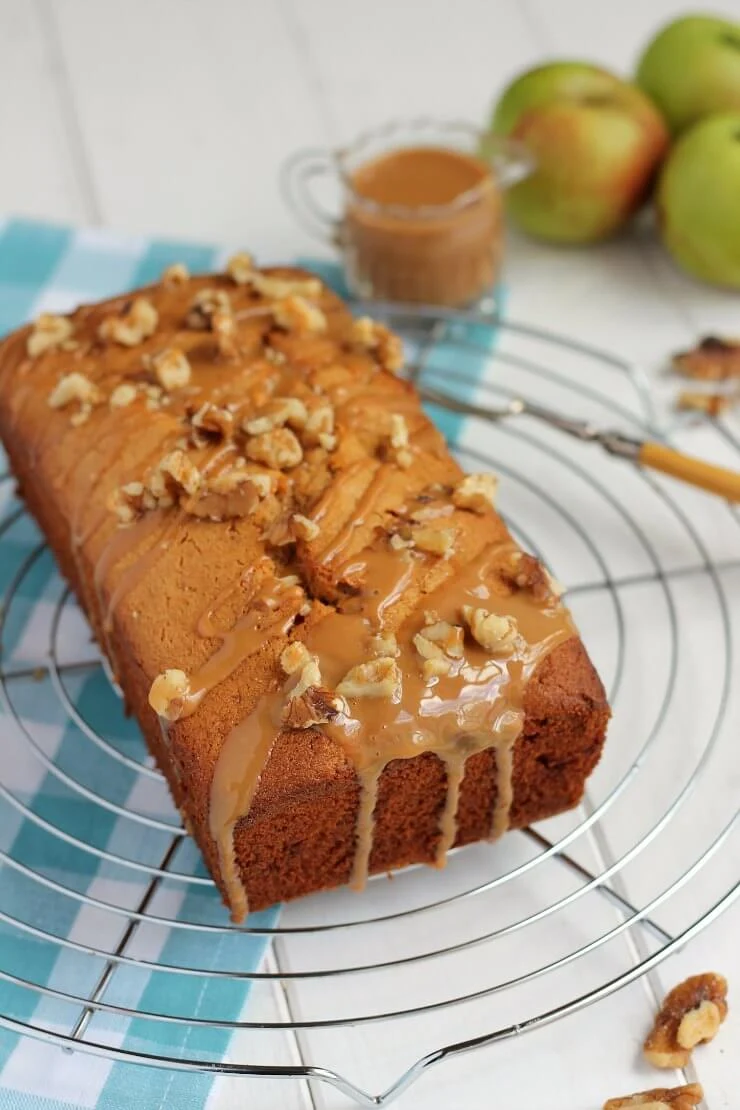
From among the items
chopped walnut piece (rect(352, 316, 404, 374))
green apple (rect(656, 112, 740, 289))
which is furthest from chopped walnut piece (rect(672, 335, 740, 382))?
chopped walnut piece (rect(352, 316, 404, 374))

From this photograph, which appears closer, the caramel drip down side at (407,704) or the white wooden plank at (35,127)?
the caramel drip down side at (407,704)

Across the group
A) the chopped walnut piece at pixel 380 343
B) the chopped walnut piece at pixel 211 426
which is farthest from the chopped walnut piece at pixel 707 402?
the chopped walnut piece at pixel 211 426

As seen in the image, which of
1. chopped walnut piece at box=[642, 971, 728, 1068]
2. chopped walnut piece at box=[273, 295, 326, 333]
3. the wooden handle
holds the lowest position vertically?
chopped walnut piece at box=[642, 971, 728, 1068]

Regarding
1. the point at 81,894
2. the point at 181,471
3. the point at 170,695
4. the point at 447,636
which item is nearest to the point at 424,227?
the point at 181,471

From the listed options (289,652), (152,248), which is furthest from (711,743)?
(152,248)

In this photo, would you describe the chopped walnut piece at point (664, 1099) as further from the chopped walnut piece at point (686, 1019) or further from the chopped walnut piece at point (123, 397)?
the chopped walnut piece at point (123, 397)

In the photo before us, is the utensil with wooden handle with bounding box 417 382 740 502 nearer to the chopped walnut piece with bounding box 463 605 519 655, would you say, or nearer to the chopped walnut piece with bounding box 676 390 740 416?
the chopped walnut piece with bounding box 676 390 740 416

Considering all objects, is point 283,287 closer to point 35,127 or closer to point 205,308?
point 205,308
